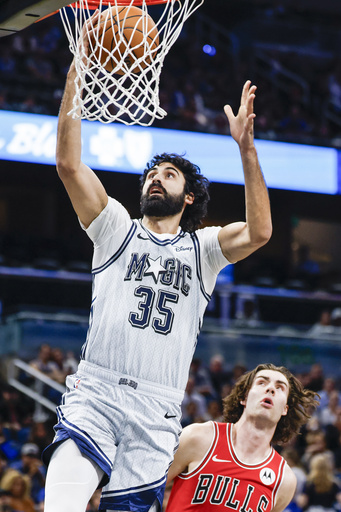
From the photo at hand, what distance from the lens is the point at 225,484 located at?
16.0ft

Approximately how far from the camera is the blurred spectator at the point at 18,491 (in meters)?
8.01

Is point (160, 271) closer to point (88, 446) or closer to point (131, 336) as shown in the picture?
point (131, 336)

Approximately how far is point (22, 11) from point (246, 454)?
2896 millimetres

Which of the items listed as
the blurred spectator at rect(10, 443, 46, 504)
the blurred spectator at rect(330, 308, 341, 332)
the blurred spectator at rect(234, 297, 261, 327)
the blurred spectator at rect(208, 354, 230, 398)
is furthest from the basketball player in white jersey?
the blurred spectator at rect(330, 308, 341, 332)

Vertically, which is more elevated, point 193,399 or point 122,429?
point 122,429

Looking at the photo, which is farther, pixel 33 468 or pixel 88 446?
pixel 33 468

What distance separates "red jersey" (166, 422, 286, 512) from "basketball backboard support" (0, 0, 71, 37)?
105 inches

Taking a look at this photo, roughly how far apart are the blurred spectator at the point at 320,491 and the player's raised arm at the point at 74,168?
18.5 ft

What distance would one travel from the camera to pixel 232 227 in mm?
4316

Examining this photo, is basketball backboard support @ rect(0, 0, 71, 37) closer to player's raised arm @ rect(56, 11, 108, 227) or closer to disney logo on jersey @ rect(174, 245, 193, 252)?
player's raised arm @ rect(56, 11, 108, 227)

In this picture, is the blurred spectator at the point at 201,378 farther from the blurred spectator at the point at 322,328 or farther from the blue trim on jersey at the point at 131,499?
the blue trim on jersey at the point at 131,499

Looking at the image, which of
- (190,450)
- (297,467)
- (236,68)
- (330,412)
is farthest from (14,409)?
(236,68)

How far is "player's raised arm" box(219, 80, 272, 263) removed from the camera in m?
4.00

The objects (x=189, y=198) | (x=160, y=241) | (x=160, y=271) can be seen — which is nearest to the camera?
(x=160, y=271)
